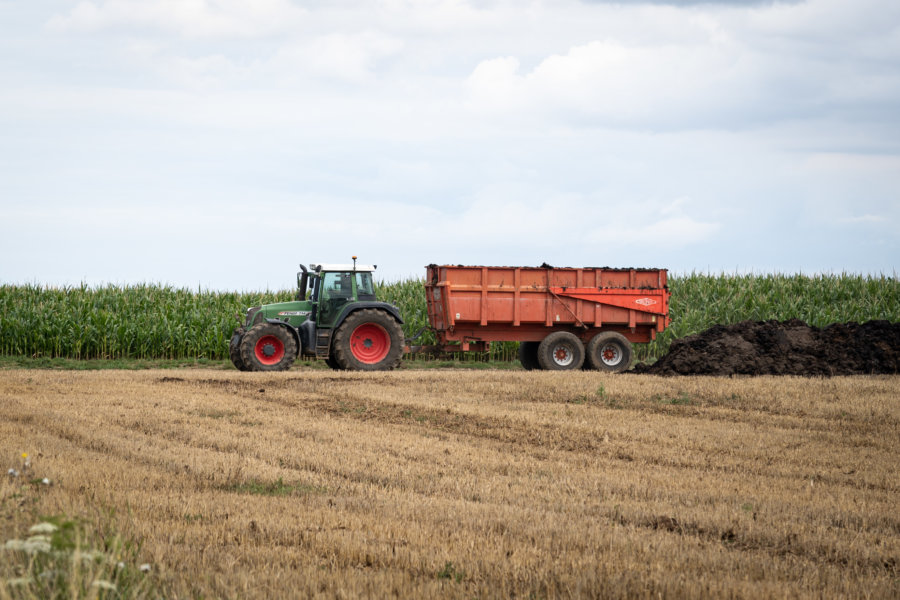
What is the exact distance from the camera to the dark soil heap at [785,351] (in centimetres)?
1981

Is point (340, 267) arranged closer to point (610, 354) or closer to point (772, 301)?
point (610, 354)

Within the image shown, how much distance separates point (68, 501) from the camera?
7.39m

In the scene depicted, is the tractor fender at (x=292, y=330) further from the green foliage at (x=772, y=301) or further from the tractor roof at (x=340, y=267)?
the green foliage at (x=772, y=301)

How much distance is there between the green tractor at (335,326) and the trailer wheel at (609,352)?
4862 mm

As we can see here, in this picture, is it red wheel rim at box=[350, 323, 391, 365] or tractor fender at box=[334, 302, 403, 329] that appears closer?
tractor fender at box=[334, 302, 403, 329]

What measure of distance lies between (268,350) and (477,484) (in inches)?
466

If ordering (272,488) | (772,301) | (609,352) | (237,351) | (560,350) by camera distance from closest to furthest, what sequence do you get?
(272,488) < (237,351) < (560,350) < (609,352) < (772,301)

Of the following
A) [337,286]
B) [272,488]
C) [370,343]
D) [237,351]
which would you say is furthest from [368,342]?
[272,488]

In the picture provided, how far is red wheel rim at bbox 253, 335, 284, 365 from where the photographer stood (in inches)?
789

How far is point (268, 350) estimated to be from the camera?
2005 cm

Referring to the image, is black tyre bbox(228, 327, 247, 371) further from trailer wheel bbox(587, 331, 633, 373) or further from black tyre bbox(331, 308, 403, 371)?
trailer wheel bbox(587, 331, 633, 373)

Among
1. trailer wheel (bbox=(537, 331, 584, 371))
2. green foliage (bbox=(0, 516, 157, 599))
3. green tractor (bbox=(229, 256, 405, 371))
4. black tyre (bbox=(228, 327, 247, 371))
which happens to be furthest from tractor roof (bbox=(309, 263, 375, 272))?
green foliage (bbox=(0, 516, 157, 599))

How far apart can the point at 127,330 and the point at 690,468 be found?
1942 cm

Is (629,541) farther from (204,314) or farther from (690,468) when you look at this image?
(204,314)
